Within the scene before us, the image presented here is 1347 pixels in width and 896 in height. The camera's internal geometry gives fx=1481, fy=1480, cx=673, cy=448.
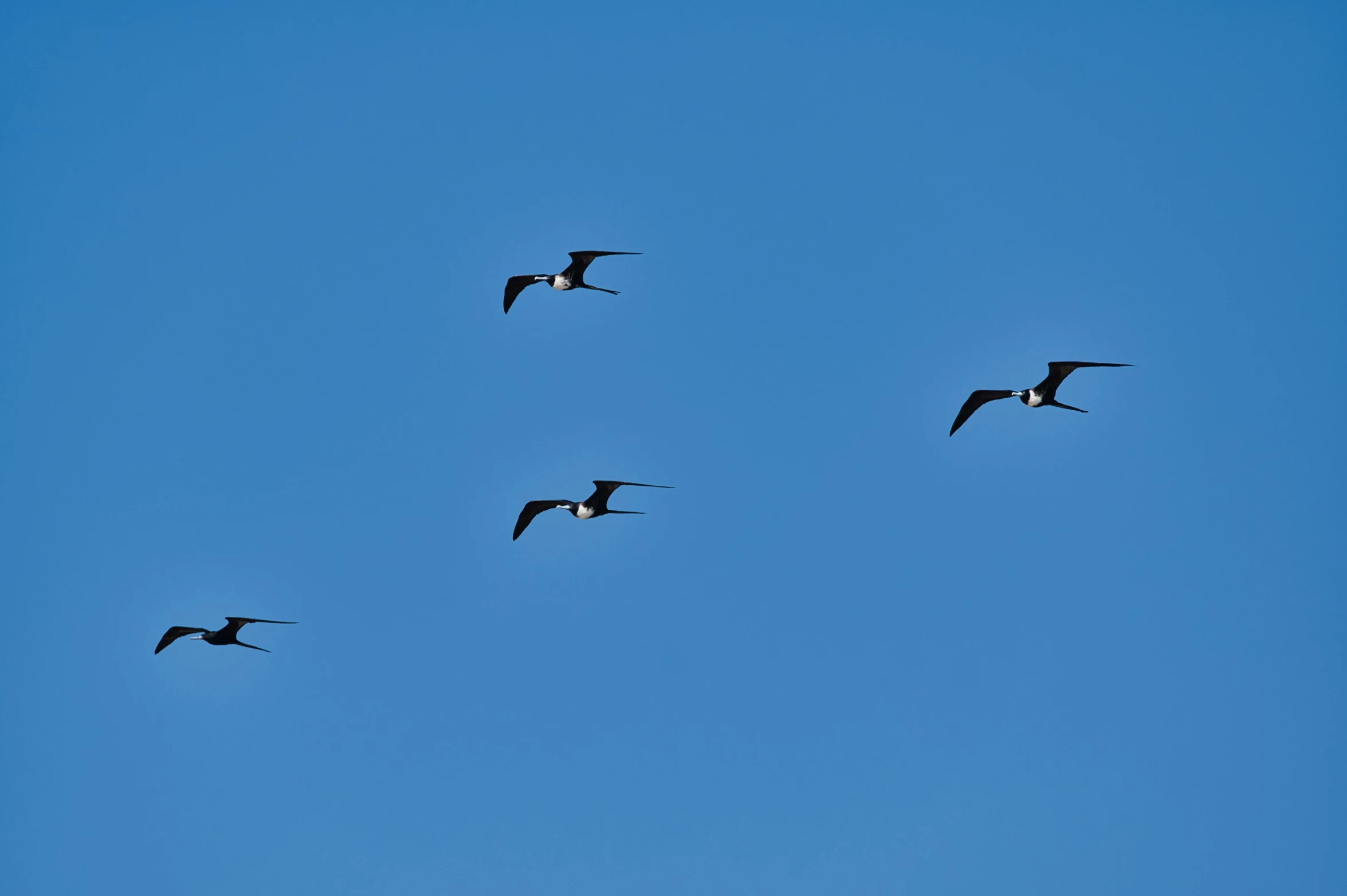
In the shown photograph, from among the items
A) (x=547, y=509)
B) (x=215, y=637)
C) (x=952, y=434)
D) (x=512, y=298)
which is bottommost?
(x=215, y=637)

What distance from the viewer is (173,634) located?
4056cm

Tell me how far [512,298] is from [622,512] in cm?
708

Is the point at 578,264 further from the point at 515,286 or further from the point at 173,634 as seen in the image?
the point at 173,634

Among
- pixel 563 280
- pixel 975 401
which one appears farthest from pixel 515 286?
pixel 975 401

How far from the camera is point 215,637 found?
4084 cm

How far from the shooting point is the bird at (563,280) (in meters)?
39.2

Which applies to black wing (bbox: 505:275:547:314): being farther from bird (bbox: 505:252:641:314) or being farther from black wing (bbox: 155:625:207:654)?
black wing (bbox: 155:625:207:654)

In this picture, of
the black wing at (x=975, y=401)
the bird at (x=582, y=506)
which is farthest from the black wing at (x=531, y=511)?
the black wing at (x=975, y=401)

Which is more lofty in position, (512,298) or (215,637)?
(512,298)

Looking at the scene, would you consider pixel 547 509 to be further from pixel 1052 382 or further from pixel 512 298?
pixel 1052 382

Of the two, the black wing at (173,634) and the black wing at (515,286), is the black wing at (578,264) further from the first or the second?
the black wing at (173,634)

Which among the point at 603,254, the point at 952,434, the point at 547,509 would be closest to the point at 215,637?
the point at 547,509

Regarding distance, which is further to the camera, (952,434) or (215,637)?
(215,637)

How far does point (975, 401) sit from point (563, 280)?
37.5 feet
